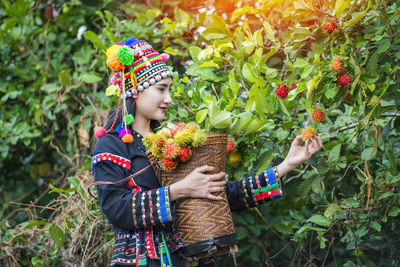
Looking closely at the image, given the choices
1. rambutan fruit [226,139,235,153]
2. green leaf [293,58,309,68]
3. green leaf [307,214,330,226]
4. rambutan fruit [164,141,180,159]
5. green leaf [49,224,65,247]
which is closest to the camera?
rambutan fruit [164,141,180,159]

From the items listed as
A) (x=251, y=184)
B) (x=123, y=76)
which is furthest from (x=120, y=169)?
(x=251, y=184)

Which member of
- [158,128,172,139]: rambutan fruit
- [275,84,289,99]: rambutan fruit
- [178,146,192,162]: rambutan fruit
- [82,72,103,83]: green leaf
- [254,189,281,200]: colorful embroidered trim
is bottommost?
[254,189,281,200]: colorful embroidered trim

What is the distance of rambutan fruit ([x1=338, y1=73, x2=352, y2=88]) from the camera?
1815 millimetres

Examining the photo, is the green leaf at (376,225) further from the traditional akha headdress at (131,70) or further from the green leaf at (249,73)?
the traditional akha headdress at (131,70)

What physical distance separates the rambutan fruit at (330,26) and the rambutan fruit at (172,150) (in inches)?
25.7

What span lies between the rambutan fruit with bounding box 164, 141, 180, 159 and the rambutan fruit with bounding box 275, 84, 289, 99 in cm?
48

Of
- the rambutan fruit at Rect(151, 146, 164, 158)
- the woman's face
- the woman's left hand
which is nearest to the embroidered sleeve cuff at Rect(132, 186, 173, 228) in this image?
the rambutan fruit at Rect(151, 146, 164, 158)

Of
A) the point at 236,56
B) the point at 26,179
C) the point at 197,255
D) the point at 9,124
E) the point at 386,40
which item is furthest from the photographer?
the point at 26,179

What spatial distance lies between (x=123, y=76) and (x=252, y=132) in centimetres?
49

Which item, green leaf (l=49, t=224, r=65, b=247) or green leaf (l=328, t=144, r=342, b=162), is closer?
green leaf (l=328, t=144, r=342, b=162)

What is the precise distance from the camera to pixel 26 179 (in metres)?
3.70

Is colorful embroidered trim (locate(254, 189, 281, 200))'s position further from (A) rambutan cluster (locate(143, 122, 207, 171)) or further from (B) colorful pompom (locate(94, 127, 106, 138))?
(B) colorful pompom (locate(94, 127, 106, 138))

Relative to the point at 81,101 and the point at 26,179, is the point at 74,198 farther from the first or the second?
the point at 26,179

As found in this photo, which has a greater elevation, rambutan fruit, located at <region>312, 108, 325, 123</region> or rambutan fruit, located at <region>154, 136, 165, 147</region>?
rambutan fruit, located at <region>154, 136, 165, 147</region>
